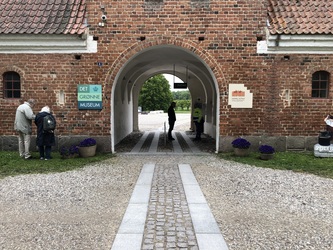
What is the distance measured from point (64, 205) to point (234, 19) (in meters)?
7.70

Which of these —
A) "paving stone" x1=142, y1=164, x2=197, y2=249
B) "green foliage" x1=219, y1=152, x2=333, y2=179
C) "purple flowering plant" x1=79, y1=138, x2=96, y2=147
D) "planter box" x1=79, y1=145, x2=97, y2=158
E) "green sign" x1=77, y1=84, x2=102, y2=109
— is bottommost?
"paving stone" x1=142, y1=164, x2=197, y2=249

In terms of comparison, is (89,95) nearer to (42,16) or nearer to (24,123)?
(24,123)

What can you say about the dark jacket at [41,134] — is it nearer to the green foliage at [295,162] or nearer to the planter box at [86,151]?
the planter box at [86,151]

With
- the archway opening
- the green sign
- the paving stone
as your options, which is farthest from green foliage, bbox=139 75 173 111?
the paving stone

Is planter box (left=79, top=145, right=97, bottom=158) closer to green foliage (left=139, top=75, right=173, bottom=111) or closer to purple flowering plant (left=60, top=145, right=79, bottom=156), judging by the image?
purple flowering plant (left=60, top=145, right=79, bottom=156)

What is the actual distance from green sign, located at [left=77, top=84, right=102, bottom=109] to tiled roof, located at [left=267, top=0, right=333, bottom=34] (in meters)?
5.83

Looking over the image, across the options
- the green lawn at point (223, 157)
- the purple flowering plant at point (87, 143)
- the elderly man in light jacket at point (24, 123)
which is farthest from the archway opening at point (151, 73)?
the elderly man in light jacket at point (24, 123)

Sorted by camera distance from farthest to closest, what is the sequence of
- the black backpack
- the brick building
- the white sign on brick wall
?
the white sign on brick wall < the brick building < the black backpack

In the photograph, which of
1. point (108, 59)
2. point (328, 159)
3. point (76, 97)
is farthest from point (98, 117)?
point (328, 159)

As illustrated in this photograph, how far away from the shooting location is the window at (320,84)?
10.1 metres

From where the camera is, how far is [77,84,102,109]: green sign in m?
9.91

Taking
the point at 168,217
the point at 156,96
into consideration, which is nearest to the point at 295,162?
the point at 168,217

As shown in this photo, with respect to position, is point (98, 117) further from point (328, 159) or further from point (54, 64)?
point (328, 159)

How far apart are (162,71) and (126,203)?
14359mm
